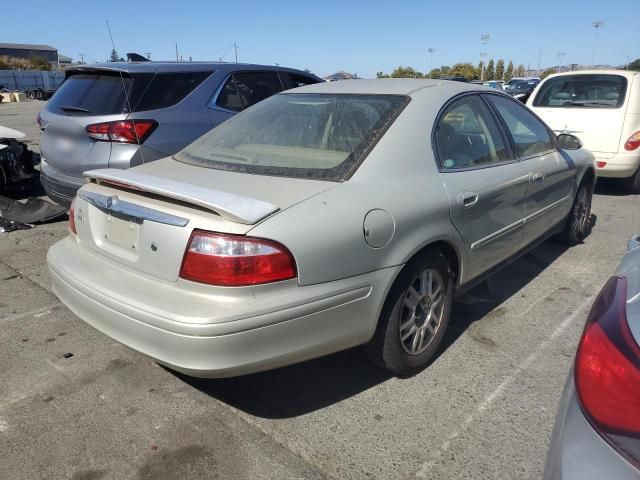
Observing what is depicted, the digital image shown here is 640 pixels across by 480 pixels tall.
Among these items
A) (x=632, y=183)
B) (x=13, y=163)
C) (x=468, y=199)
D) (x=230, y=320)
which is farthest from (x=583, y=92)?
(x=13, y=163)

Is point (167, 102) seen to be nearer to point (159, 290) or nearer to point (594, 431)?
point (159, 290)

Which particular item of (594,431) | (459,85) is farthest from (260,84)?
(594,431)

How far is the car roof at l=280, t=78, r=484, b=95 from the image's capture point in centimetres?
316

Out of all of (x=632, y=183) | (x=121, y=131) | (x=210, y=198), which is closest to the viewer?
(x=210, y=198)

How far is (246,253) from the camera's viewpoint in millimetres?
2125

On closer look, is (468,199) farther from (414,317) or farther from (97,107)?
(97,107)

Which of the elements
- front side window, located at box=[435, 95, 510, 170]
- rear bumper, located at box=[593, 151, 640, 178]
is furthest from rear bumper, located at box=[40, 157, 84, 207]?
rear bumper, located at box=[593, 151, 640, 178]

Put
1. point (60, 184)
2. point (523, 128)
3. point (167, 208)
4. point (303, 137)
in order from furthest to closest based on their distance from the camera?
point (60, 184), point (523, 128), point (303, 137), point (167, 208)

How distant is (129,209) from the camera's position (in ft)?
8.03

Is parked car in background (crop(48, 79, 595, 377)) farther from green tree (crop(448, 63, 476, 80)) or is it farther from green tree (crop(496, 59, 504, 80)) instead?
green tree (crop(496, 59, 504, 80))

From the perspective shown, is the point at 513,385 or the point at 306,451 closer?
the point at 306,451

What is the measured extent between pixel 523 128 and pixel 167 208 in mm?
2882

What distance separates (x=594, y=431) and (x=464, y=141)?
7.31ft

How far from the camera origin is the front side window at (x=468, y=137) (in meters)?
3.07
